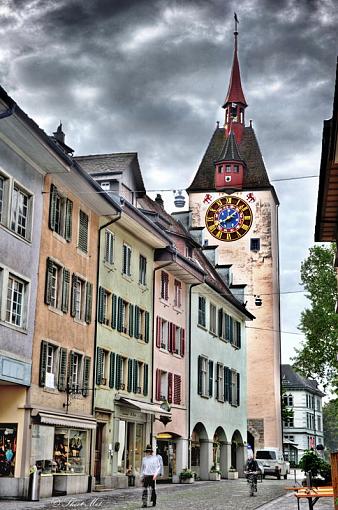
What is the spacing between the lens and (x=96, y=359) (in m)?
30.7

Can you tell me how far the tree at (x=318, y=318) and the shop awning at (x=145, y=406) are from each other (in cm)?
859

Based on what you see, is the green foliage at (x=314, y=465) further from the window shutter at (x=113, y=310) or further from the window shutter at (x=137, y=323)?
the window shutter at (x=137, y=323)

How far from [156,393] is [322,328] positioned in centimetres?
919

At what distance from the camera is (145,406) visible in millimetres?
33781

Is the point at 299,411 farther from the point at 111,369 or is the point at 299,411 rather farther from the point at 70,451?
the point at 70,451

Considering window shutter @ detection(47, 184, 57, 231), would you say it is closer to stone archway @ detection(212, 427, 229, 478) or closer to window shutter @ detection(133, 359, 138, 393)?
window shutter @ detection(133, 359, 138, 393)

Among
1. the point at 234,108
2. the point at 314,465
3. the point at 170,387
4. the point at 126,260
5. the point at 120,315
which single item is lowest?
the point at 314,465

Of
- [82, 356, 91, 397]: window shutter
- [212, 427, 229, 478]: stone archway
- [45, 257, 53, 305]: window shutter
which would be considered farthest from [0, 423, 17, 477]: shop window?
[212, 427, 229, 478]: stone archway

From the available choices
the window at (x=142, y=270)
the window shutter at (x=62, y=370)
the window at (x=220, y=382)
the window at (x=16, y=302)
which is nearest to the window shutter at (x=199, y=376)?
the window at (x=220, y=382)

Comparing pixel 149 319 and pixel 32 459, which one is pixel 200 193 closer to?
pixel 149 319

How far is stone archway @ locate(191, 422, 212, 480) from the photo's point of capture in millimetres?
43625

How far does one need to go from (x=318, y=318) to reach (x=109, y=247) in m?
13.1

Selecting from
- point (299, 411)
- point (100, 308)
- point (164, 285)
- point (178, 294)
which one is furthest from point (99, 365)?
point (299, 411)

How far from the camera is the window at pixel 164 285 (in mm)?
39203
